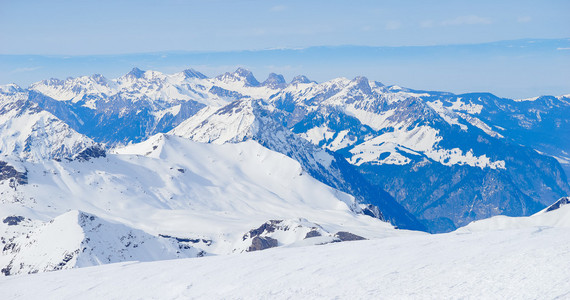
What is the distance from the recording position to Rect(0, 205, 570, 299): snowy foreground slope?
38.1 m

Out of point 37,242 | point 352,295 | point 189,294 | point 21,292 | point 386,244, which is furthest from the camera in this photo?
point 37,242

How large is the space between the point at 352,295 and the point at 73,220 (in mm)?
172726

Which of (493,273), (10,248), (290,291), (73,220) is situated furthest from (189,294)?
(10,248)

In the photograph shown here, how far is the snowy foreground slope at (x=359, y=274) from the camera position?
38.1m

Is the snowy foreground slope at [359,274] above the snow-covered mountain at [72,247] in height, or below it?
above

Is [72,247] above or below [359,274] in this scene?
below

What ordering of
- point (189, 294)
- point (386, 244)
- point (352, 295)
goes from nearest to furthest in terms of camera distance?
point (352, 295)
point (189, 294)
point (386, 244)

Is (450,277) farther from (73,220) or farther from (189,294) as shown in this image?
(73,220)

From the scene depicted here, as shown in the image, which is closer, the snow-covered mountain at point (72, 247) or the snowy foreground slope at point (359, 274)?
the snowy foreground slope at point (359, 274)

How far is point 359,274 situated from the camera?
4425 centimetres

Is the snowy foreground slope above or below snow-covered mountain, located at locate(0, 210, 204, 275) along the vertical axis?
above

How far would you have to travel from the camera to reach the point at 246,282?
45562 millimetres

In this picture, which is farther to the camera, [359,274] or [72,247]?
[72,247]

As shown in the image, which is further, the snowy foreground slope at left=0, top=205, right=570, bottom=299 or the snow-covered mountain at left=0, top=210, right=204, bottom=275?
the snow-covered mountain at left=0, top=210, right=204, bottom=275
